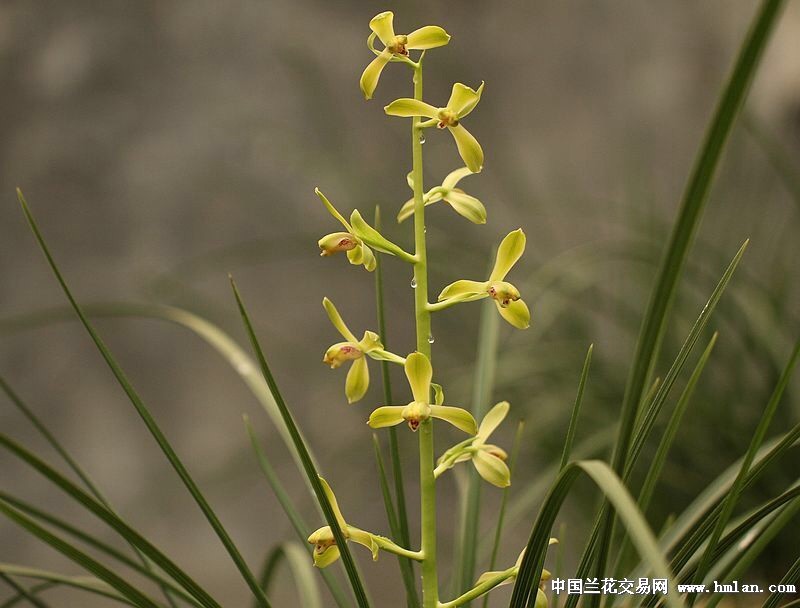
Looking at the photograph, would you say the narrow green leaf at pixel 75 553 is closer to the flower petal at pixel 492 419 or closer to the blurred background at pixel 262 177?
the flower petal at pixel 492 419

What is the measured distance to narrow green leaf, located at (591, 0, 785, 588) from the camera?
17cm

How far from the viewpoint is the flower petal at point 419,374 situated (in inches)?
11.7

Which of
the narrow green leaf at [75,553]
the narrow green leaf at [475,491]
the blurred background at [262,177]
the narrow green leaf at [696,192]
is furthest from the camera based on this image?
the blurred background at [262,177]

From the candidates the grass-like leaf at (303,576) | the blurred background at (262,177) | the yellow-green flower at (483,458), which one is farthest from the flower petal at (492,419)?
the blurred background at (262,177)

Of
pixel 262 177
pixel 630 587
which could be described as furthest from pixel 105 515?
pixel 262 177

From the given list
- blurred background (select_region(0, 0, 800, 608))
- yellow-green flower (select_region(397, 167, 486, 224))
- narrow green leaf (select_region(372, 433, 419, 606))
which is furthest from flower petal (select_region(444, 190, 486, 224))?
blurred background (select_region(0, 0, 800, 608))

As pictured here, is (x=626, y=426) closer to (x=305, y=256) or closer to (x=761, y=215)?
(x=761, y=215)

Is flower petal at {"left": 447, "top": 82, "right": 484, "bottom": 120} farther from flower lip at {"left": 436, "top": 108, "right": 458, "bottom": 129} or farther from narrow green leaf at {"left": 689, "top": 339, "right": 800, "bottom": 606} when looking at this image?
narrow green leaf at {"left": 689, "top": 339, "right": 800, "bottom": 606}

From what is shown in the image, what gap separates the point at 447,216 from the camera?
4.08 ft

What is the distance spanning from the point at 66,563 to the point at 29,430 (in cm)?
21

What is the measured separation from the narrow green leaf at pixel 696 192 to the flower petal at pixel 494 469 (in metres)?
0.09

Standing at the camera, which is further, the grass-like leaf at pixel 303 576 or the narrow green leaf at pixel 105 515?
the grass-like leaf at pixel 303 576

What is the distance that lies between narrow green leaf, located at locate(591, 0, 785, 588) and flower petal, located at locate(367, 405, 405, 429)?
94 millimetres

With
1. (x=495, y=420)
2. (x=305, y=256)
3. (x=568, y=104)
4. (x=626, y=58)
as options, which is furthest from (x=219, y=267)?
(x=495, y=420)
